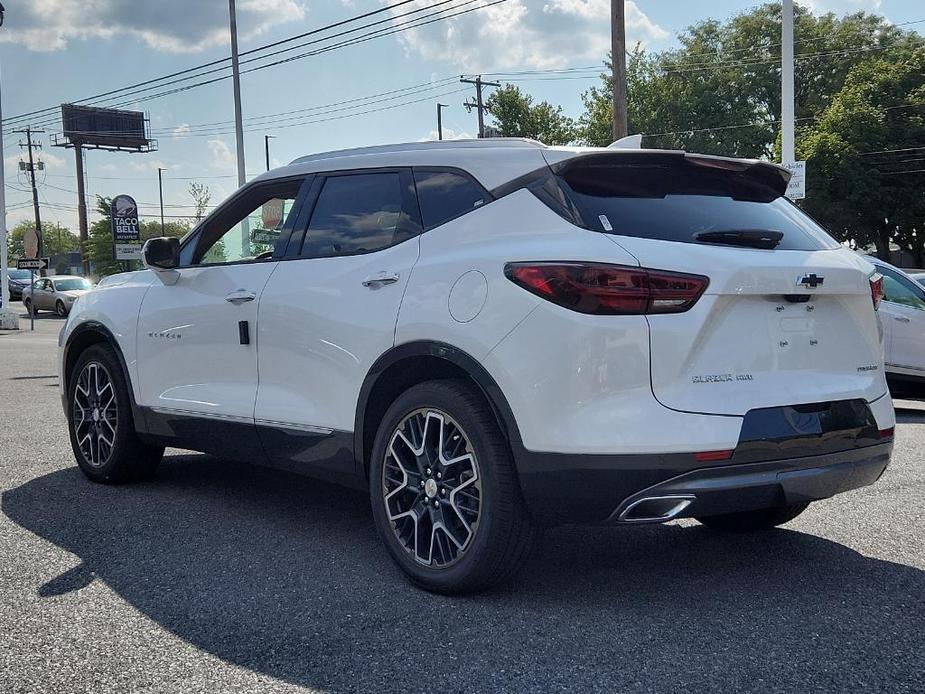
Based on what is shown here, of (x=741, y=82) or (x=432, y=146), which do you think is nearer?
(x=432, y=146)

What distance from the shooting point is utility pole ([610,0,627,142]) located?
20.0m

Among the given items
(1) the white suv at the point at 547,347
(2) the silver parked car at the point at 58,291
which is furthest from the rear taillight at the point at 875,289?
(2) the silver parked car at the point at 58,291

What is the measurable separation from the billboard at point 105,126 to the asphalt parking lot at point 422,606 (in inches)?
3188

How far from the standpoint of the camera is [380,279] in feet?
14.0

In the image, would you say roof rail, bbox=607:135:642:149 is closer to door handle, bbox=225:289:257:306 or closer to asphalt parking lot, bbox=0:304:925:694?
asphalt parking lot, bbox=0:304:925:694

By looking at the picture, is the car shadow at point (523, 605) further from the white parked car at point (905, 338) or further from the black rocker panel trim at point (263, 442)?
the white parked car at point (905, 338)

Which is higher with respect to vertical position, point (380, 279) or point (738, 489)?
point (380, 279)

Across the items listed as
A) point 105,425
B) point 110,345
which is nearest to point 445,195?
point 110,345

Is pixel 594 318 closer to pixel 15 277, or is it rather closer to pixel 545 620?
pixel 545 620

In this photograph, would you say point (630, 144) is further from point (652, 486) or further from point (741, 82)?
point (741, 82)

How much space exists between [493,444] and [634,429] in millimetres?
550

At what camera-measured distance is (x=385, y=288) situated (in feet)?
13.9

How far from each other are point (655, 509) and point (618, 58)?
703 inches

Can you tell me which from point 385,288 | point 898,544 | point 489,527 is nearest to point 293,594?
point 489,527
